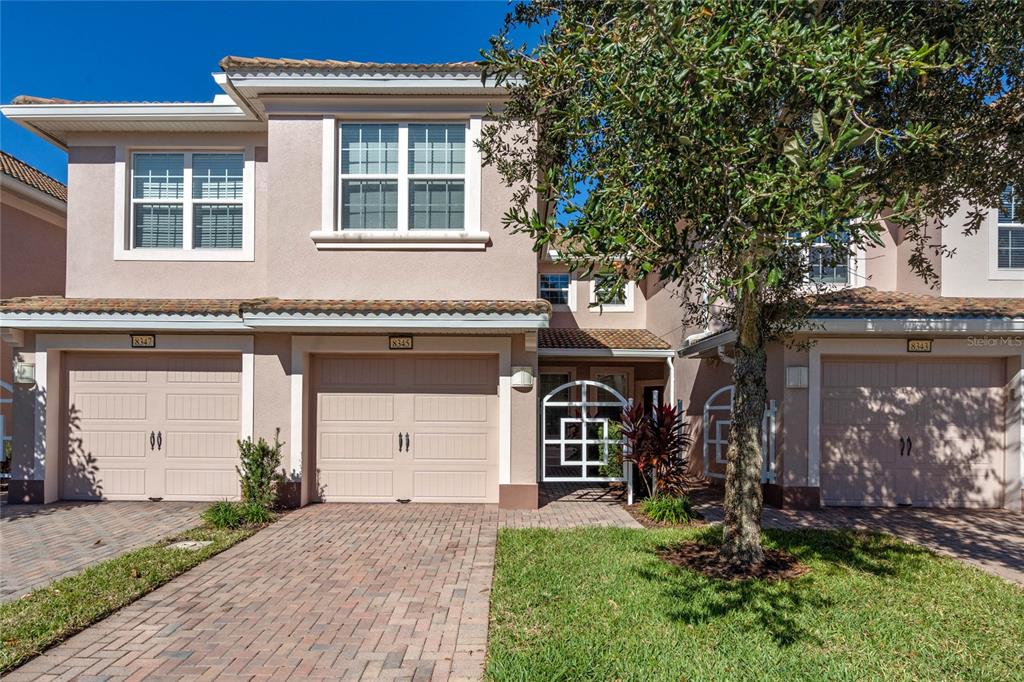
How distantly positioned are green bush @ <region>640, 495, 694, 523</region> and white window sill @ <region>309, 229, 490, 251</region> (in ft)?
16.5

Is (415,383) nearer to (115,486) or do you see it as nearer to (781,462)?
(115,486)

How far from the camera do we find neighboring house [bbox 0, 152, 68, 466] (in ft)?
42.9

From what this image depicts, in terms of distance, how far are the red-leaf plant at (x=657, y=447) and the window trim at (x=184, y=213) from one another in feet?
24.9

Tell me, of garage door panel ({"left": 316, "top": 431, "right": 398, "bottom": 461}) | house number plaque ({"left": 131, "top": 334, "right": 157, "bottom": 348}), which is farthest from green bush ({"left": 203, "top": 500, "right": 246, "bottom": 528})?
house number plaque ({"left": 131, "top": 334, "right": 157, "bottom": 348})

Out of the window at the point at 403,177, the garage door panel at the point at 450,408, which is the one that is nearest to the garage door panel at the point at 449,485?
the garage door panel at the point at 450,408

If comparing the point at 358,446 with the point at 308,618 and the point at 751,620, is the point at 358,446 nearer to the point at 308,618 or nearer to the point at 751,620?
the point at 308,618

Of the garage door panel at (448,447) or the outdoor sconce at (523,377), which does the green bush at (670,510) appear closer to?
the outdoor sconce at (523,377)

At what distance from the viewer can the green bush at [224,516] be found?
334 inches

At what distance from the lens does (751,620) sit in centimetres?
513

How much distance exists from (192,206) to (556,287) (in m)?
10.8

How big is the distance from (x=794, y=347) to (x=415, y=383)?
6620 mm

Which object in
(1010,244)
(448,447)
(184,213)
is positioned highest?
(184,213)

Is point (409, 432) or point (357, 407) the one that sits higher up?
point (357, 407)

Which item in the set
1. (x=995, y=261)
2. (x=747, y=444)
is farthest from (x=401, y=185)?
(x=995, y=261)
